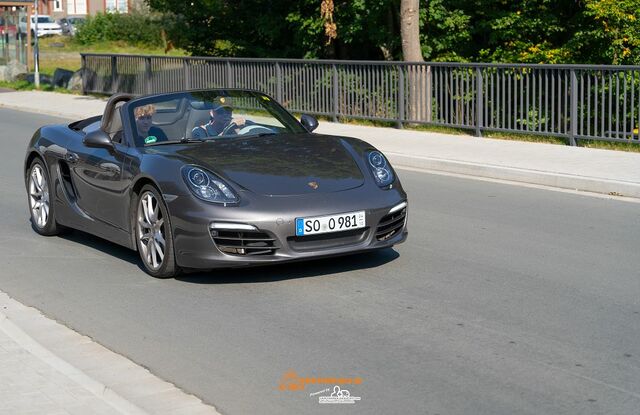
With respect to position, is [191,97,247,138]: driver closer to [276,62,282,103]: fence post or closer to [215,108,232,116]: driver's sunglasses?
[215,108,232,116]: driver's sunglasses

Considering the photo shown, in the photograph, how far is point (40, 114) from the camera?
27688mm

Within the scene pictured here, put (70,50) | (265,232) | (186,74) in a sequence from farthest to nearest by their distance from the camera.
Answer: (70,50)
(186,74)
(265,232)

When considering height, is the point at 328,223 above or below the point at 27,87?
above

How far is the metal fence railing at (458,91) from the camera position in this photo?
16.4 meters

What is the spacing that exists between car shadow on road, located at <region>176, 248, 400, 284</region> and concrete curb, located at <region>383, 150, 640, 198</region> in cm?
461

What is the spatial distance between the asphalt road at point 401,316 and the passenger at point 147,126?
1.06 meters

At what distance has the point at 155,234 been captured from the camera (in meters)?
8.35

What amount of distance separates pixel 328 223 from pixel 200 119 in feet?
6.12

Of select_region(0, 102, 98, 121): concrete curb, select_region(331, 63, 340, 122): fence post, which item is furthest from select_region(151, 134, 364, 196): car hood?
select_region(0, 102, 98, 121): concrete curb

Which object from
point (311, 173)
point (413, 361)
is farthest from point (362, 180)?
point (413, 361)

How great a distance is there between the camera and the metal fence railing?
16422 mm

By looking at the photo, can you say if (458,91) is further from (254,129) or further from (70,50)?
(70,50)

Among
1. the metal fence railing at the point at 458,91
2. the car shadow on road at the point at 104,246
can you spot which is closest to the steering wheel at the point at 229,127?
the car shadow on road at the point at 104,246

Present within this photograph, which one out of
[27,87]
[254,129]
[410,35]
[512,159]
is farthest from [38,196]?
[27,87]
